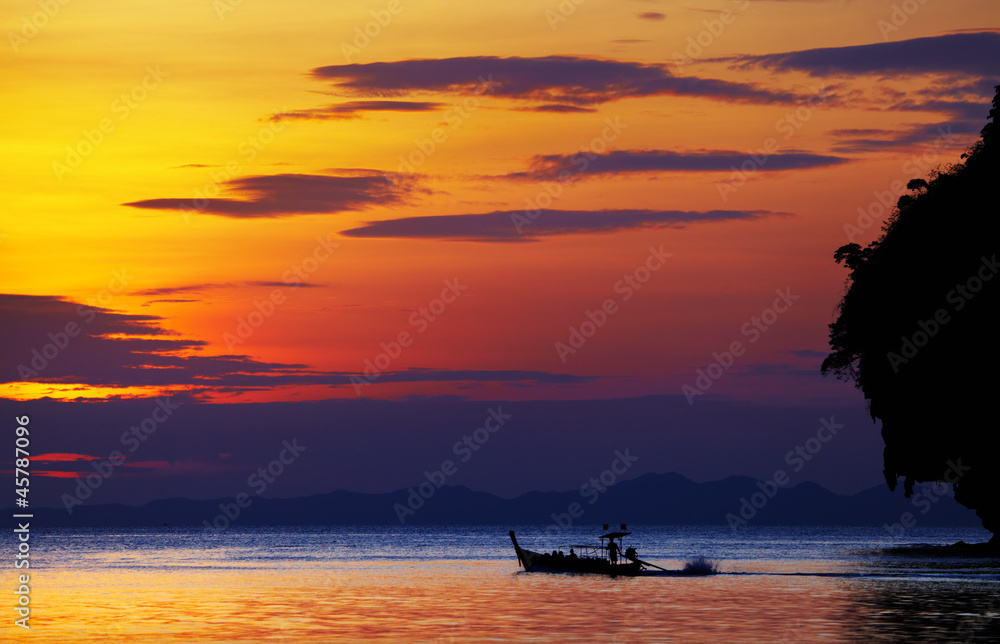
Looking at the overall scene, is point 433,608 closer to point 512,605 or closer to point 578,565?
point 512,605

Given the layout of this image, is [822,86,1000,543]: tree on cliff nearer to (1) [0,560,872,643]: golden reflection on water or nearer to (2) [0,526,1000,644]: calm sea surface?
(2) [0,526,1000,644]: calm sea surface

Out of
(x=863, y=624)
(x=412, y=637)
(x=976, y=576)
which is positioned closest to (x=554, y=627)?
(x=412, y=637)

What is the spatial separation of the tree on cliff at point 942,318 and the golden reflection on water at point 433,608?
1211 cm

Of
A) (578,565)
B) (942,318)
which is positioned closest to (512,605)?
(578,565)

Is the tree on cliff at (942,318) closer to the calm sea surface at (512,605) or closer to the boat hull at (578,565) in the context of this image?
the calm sea surface at (512,605)

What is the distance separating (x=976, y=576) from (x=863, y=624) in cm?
3196

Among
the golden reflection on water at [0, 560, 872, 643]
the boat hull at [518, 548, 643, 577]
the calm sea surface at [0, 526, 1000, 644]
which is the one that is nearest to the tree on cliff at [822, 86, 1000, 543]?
the calm sea surface at [0, 526, 1000, 644]

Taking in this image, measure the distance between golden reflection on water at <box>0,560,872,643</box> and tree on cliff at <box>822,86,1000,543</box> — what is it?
477 inches

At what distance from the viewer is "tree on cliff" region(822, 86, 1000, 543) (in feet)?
225

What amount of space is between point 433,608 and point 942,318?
34.1m

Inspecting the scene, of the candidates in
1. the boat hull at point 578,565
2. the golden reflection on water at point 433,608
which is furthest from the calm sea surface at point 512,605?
the boat hull at point 578,565

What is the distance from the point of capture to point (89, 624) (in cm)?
5172

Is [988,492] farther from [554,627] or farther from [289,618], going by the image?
[289,618]

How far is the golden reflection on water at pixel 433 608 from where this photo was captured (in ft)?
152
